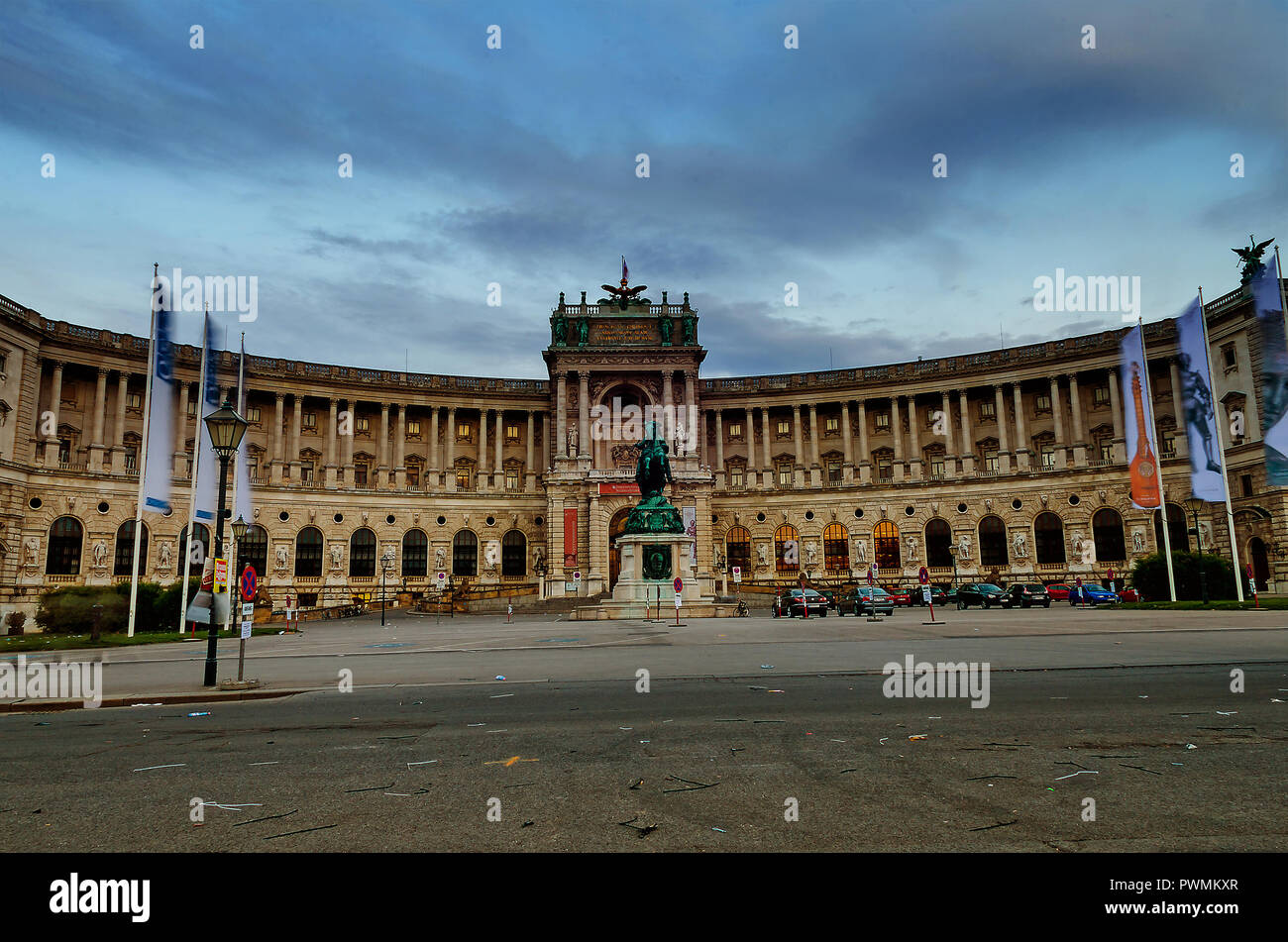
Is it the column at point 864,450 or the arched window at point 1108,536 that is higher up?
the column at point 864,450

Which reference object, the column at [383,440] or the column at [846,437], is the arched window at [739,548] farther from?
the column at [383,440]

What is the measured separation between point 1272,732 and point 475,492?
228 ft

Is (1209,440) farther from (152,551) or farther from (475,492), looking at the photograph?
(152,551)

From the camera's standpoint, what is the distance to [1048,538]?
64.2m

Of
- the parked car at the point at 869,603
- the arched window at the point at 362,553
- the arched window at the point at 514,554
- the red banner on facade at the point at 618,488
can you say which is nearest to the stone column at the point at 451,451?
the arched window at the point at 514,554

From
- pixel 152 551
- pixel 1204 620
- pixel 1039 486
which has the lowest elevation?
pixel 1204 620

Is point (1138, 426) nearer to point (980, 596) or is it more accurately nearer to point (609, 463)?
point (980, 596)

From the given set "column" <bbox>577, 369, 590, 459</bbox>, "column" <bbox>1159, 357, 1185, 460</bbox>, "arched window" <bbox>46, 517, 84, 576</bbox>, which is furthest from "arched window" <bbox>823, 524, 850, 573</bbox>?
"arched window" <bbox>46, 517, 84, 576</bbox>

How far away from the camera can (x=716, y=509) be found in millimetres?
75312

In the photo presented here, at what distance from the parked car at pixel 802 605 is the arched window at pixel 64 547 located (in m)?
52.2

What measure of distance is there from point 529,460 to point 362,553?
718 inches

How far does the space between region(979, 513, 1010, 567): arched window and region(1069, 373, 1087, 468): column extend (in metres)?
8.23

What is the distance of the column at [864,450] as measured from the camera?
243ft
